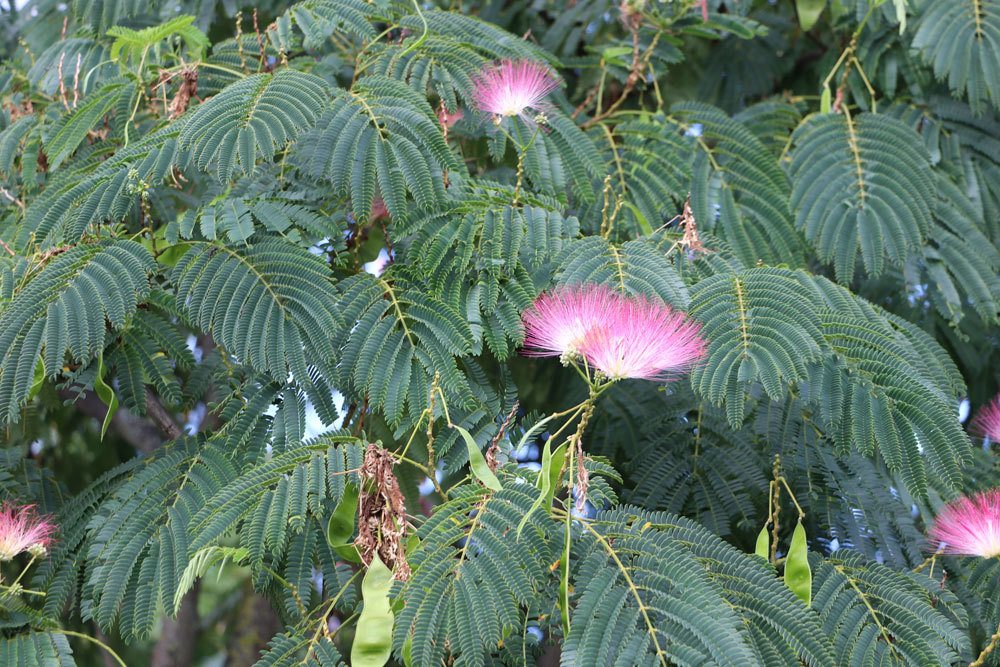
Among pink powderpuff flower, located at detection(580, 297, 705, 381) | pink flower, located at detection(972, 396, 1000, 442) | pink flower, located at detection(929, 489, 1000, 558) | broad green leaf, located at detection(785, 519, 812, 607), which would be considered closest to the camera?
pink powderpuff flower, located at detection(580, 297, 705, 381)

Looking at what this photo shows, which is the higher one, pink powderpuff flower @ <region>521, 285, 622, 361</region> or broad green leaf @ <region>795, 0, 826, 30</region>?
broad green leaf @ <region>795, 0, 826, 30</region>

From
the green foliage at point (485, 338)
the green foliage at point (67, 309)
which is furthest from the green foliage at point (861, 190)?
the green foliage at point (67, 309)

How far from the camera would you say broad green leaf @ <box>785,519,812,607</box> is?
8.86 ft

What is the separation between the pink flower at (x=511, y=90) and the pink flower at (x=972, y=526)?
4.77 feet

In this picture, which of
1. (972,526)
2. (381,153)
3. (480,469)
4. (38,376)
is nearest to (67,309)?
(38,376)

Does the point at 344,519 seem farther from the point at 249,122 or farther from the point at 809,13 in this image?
the point at 809,13

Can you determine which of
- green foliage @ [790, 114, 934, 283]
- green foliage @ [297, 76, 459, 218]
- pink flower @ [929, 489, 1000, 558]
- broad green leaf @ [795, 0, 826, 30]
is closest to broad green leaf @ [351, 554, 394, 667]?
green foliage @ [297, 76, 459, 218]

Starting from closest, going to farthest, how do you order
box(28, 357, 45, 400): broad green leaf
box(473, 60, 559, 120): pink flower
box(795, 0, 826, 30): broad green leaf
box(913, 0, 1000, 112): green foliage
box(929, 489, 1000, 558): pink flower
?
box(929, 489, 1000, 558): pink flower
box(28, 357, 45, 400): broad green leaf
box(473, 60, 559, 120): pink flower
box(913, 0, 1000, 112): green foliage
box(795, 0, 826, 30): broad green leaf

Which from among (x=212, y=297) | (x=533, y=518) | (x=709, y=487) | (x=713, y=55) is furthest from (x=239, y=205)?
(x=713, y=55)

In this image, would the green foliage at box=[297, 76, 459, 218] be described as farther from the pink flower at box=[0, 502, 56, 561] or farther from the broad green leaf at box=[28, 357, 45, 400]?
the pink flower at box=[0, 502, 56, 561]

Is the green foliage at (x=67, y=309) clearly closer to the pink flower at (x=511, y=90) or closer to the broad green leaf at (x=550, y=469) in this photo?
the pink flower at (x=511, y=90)

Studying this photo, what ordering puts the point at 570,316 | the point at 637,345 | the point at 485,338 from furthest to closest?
the point at 485,338, the point at 570,316, the point at 637,345

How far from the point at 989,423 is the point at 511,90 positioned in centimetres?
163

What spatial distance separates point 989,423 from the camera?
3564 millimetres
